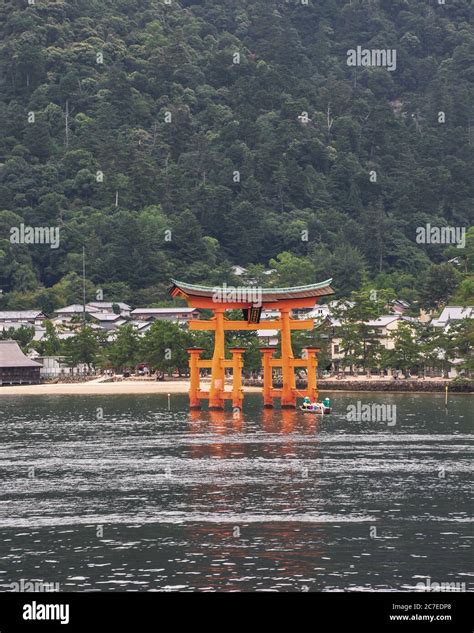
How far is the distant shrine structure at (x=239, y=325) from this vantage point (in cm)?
7050

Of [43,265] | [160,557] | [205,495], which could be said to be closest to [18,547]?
[160,557]

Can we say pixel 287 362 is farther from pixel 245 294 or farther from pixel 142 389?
pixel 142 389

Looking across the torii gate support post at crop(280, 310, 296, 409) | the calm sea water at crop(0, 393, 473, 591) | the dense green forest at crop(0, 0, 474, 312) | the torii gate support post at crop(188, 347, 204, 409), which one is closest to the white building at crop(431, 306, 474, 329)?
the dense green forest at crop(0, 0, 474, 312)

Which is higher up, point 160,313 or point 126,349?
point 160,313

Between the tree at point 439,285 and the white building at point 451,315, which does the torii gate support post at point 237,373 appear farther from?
the tree at point 439,285

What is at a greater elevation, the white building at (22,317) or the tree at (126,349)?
the white building at (22,317)

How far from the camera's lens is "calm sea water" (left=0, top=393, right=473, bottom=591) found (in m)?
29.8

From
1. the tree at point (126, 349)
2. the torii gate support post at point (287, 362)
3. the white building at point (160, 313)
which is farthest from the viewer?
the white building at point (160, 313)

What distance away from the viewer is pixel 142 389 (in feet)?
316

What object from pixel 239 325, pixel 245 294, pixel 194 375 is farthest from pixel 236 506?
pixel 239 325

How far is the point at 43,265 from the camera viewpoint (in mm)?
158125

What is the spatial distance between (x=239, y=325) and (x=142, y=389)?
24276 millimetres

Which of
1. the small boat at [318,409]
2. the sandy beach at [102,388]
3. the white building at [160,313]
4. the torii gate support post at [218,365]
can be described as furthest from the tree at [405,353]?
the white building at [160,313]
